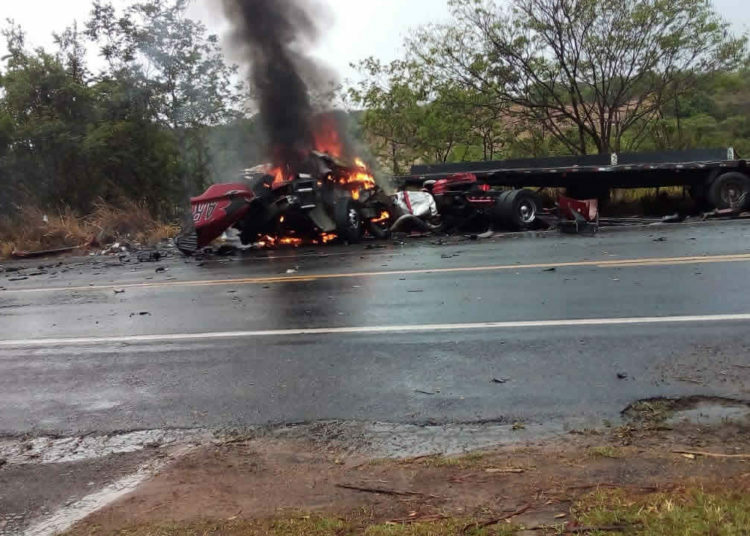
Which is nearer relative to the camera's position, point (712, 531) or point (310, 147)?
point (712, 531)

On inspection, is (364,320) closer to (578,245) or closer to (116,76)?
(578,245)

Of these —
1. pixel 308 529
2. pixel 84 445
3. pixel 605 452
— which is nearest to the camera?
pixel 308 529

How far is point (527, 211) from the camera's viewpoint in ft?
47.7

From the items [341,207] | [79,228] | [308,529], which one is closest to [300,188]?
[341,207]

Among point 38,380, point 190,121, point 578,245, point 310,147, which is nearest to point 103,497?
point 38,380

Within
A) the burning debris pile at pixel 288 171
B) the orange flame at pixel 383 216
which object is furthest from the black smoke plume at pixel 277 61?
the orange flame at pixel 383 216

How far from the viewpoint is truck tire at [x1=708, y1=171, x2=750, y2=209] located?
1471cm

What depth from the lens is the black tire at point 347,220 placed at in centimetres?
1382

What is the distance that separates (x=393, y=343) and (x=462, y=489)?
2.66m

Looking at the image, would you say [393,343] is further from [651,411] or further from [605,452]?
[605,452]

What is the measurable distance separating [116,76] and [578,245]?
17.7 meters

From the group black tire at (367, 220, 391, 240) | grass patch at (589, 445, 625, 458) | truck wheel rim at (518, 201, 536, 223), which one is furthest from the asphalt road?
black tire at (367, 220, 391, 240)

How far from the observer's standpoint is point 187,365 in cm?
543

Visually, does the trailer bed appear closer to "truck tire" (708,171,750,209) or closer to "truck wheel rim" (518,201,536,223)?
"truck tire" (708,171,750,209)
